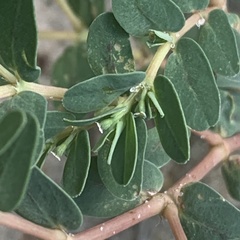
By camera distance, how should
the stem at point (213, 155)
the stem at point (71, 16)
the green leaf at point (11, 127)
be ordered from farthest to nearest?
the stem at point (71, 16), the stem at point (213, 155), the green leaf at point (11, 127)

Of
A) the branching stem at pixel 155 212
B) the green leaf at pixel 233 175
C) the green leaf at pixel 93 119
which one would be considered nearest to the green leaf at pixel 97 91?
the green leaf at pixel 93 119

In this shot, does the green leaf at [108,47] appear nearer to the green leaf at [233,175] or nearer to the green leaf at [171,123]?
the green leaf at [171,123]

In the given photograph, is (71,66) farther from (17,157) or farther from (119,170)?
(17,157)

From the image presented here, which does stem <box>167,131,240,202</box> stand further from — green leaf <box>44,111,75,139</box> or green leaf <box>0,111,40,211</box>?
green leaf <box>0,111,40,211</box>

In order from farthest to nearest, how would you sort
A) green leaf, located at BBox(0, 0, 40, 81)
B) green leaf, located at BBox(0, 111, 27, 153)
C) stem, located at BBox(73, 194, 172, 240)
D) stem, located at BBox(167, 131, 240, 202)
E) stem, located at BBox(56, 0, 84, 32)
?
stem, located at BBox(56, 0, 84, 32) → stem, located at BBox(167, 131, 240, 202) → stem, located at BBox(73, 194, 172, 240) → green leaf, located at BBox(0, 0, 40, 81) → green leaf, located at BBox(0, 111, 27, 153)

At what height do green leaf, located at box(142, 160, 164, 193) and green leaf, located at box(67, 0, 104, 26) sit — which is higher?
green leaf, located at box(67, 0, 104, 26)

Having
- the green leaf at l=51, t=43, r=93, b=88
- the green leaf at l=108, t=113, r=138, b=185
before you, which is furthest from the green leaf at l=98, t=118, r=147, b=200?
the green leaf at l=51, t=43, r=93, b=88

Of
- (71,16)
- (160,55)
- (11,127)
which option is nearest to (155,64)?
(160,55)
